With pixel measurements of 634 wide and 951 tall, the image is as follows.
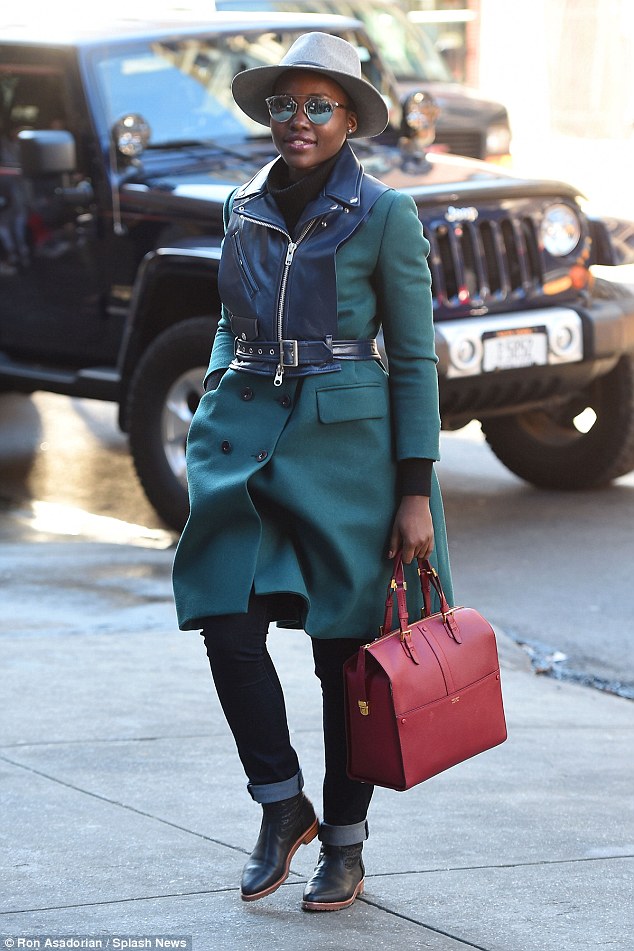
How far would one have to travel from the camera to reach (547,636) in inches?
239

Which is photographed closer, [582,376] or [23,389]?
[582,376]

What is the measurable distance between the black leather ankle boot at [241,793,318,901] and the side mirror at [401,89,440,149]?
17.6 ft

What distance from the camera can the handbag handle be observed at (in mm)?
3295

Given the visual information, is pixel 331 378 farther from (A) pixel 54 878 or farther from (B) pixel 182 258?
(B) pixel 182 258

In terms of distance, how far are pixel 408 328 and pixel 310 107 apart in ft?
1.56

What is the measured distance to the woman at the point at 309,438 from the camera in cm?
329

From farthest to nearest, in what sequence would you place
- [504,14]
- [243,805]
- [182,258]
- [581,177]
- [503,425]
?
[504,14] < [581,177] < [503,425] < [182,258] < [243,805]

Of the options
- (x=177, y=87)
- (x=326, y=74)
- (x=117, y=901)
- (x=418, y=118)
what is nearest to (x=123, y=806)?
(x=117, y=901)

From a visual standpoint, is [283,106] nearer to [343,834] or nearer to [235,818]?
[343,834]

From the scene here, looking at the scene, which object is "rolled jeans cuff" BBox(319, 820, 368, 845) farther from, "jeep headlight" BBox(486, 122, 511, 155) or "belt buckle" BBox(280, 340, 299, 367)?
"jeep headlight" BBox(486, 122, 511, 155)

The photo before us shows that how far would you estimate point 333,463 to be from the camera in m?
3.33

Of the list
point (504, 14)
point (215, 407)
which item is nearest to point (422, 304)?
point (215, 407)

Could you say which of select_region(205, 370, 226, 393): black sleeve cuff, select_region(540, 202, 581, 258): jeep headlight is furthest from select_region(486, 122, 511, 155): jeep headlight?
select_region(205, 370, 226, 393): black sleeve cuff

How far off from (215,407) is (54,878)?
103 cm
